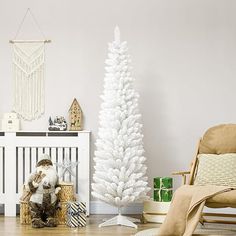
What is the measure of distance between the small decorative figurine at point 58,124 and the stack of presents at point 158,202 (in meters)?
1.14

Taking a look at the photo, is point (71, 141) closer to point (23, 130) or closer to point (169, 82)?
point (23, 130)

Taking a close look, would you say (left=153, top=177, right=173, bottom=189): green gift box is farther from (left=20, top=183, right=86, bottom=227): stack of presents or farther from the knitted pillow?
(left=20, top=183, right=86, bottom=227): stack of presents

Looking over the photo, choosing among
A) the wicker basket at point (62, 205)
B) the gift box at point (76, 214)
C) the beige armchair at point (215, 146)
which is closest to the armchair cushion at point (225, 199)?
the beige armchair at point (215, 146)

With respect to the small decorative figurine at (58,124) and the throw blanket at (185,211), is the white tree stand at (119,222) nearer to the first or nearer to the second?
the throw blanket at (185,211)

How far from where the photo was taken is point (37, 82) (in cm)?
583

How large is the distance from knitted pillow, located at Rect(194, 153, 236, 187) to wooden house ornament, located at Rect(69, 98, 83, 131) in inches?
55.7

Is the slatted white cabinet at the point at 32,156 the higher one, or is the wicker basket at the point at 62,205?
the slatted white cabinet at the point at 32,156

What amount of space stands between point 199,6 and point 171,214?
252 centimetres

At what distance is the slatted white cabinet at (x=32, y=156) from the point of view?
5539 millimetres

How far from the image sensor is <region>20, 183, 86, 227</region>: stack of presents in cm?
493

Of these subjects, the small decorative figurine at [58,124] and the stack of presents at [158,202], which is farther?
the small decorative figurine at [58,124]

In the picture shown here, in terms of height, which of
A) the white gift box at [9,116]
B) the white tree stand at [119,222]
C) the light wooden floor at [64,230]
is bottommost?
the light wooden floor at [64,230]

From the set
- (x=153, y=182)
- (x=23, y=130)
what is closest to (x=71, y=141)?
(x=23, y=130)

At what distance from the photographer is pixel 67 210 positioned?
504 cm
